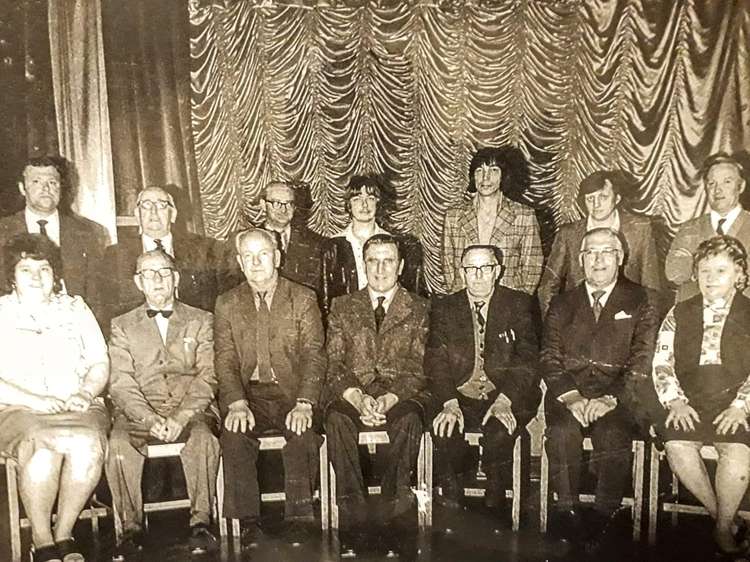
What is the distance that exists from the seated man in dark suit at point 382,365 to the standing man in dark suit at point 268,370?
12 cm

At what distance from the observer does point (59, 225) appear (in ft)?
11.3

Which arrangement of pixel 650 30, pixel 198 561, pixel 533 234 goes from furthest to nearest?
pixel 533 234 → pixel 650 30 → pixel 198 561

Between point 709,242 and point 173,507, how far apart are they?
2807 millimetres

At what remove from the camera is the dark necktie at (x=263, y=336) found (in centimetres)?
358

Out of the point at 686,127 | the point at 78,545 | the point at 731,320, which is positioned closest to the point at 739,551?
the point at 731,320

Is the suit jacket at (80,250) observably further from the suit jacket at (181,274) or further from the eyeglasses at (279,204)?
the eyeglasses at (279,204)

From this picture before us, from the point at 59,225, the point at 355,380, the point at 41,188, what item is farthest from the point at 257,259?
the point at 41,188

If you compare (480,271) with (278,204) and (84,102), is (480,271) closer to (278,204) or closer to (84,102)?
(278,204)

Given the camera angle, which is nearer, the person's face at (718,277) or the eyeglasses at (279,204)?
the person's face at (718,277)

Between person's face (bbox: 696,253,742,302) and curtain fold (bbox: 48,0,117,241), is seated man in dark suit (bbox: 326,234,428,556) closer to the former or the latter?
curtain fold (bbox: 48,0,117,241)

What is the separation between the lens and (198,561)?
3311 millimetres

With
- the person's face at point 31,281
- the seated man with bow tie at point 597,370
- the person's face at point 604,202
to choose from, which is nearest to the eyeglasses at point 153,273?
the person's face at point 31,281

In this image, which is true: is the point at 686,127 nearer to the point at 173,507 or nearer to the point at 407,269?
the point at 407,269

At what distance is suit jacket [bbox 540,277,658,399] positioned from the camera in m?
3.54
